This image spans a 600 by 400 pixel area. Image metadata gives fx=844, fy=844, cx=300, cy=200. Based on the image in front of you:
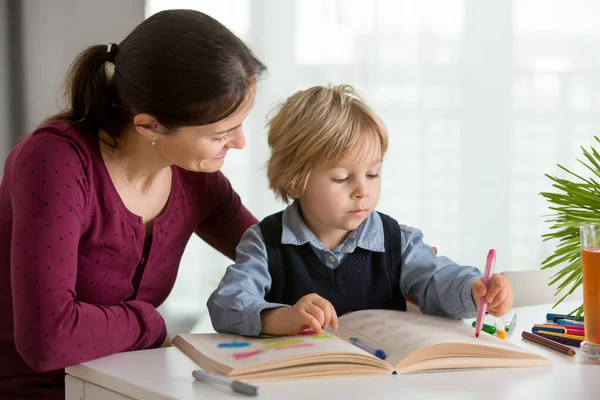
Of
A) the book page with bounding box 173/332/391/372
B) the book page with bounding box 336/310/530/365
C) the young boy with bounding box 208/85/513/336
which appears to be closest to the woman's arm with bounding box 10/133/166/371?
the book page with bounding box 173/332/391/372

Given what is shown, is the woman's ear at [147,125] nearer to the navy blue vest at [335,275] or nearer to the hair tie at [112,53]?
the hair tie at [112,53]

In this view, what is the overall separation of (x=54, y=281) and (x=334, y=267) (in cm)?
50

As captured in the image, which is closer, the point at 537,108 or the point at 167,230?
the point at 167,230

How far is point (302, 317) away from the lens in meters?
1.22

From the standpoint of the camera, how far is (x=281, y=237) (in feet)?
4.95

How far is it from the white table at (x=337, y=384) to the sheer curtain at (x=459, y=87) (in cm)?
209

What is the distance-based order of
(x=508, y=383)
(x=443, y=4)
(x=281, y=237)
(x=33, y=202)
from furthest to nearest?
1. (x=443, y=4)
2. (x=281, y=237)
3. (x=33, y=202)
4. (x=508, y=383)

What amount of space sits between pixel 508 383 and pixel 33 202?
750 mm

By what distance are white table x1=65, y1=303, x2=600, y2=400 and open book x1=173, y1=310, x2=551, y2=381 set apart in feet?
0.05

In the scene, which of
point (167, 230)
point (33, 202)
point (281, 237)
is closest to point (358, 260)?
point (281, 237)

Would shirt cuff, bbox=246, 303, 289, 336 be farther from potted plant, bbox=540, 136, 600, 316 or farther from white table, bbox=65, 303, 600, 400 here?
potted plant, bbox=540, 136, 600, 316

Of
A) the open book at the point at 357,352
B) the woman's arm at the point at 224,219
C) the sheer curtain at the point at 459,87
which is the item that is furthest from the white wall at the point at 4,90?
the open book at the point at 357,352

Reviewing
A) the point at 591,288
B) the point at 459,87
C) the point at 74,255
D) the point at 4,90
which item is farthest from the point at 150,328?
the point at 459,87

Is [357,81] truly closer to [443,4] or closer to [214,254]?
[443,4]
